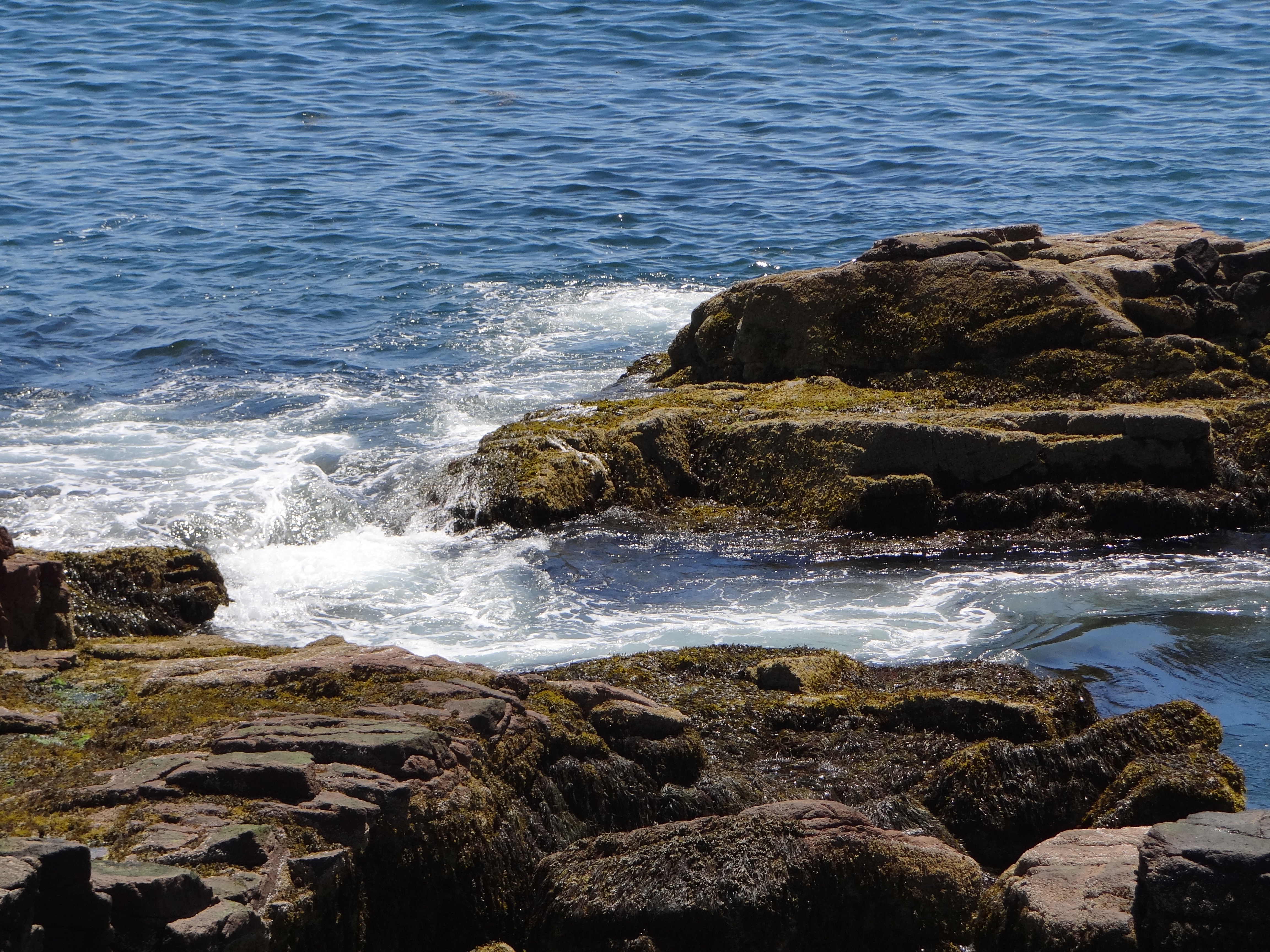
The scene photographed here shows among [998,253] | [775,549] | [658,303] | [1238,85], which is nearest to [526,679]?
[775,549]

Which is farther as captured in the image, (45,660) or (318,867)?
(45,660)

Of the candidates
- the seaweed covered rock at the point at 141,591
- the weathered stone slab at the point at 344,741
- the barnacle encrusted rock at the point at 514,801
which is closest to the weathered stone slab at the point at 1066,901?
the barnacle encrusted rock at the point at 514,801

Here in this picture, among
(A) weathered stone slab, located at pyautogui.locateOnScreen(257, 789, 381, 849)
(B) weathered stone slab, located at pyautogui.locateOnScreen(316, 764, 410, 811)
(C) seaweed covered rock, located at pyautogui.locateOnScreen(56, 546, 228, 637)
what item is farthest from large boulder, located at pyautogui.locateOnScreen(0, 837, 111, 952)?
(C) seaweed covered rock, located at pyautogui.locateOnScreen(56, 546, 228, 637)

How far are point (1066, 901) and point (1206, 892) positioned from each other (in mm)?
547

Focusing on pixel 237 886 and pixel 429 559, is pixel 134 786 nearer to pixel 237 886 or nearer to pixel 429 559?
pixel 237 886

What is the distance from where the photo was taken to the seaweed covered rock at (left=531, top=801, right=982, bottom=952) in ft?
16.9

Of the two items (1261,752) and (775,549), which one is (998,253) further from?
(1261,752)

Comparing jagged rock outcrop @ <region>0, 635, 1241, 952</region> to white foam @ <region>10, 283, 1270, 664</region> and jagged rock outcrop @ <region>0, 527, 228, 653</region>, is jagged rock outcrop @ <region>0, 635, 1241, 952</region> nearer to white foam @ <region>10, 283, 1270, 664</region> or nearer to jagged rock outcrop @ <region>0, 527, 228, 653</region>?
jagged rock outcrop @ <region>0, 527, 228, 653</region>

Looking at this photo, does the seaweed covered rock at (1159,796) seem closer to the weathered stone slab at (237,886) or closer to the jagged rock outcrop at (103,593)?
the weathered stone slab at (237,886)

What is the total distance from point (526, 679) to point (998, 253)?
29.4 feet

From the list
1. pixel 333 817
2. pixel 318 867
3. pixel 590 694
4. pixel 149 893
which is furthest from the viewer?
pixel 590 694

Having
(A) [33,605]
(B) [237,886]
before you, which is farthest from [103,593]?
(B) [237,886]

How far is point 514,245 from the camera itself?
22.5 metres

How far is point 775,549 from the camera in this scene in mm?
11133
